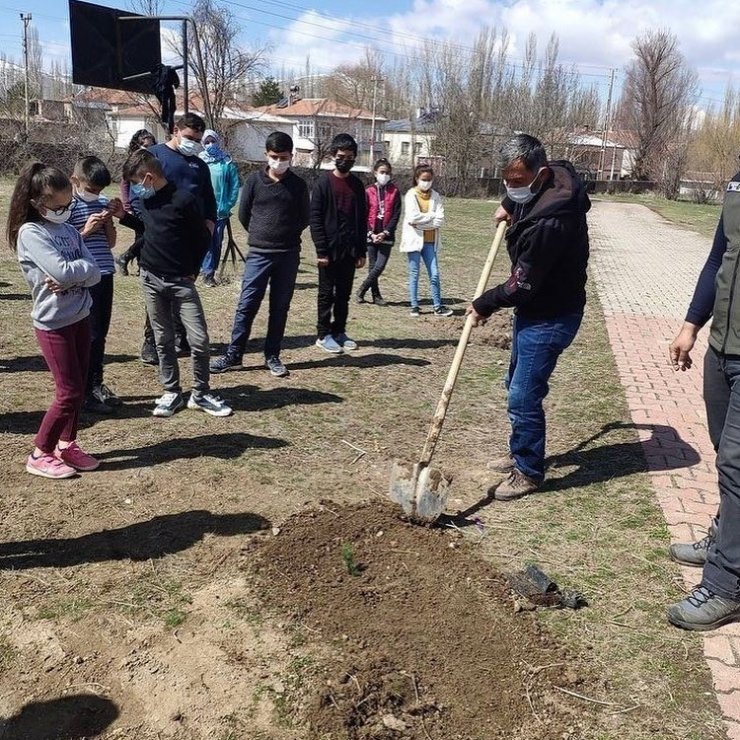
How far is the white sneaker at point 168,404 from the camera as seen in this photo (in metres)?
5.42

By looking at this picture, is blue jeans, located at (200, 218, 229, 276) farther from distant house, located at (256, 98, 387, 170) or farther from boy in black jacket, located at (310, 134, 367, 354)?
distant house, located at (256, 98, 387, 170)

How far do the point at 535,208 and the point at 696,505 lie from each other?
82.3 inches

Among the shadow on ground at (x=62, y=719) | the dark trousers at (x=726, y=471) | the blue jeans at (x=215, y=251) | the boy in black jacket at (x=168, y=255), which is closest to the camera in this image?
the shadow on ground at (x=62, y=719)

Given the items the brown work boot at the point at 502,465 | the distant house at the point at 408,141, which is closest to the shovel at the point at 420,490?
the brown work boot at the point at 502,465

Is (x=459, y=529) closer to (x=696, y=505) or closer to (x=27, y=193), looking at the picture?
(x=696, y=505)

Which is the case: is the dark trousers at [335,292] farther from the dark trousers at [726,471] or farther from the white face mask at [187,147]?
the dark trousers at [726,471]

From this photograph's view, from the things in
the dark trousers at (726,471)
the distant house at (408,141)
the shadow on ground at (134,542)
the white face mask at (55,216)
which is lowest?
the shadow on ground at (134,542)

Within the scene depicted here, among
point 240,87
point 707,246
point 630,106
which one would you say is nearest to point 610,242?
point 707,246

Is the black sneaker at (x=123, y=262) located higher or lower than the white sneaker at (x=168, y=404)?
higher

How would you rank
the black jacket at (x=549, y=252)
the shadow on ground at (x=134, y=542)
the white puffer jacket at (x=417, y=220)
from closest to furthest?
the shadow on ground at (x=134, y=542) → the black jacket at (x=549, y=252) → the white puffer jacket at (x=417, y=220)

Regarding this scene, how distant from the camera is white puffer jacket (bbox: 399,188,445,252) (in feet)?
30.4

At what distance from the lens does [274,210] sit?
6.26 meters

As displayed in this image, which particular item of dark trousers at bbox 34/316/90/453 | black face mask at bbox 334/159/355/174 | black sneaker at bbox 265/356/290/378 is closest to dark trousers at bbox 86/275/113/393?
dark trousers at bbox 34/316/90/453

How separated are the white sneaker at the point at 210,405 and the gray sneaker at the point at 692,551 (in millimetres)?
3165
